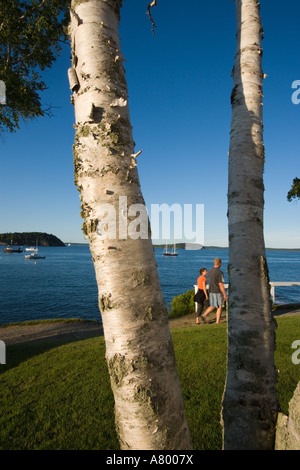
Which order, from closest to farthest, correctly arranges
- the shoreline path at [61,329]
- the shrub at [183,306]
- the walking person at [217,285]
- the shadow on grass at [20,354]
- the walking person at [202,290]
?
the shadow on grass at [20,354], the walking person at [217,285], the walking person at [202,290], the shoreline path at [61,329], the shrub at [183,306]

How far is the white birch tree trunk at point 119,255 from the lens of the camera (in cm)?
Answer: 121

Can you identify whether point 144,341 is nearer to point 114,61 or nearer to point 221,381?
point 114,61

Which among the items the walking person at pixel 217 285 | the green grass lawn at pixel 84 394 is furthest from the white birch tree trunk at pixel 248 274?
Result: the walking person at pixel 217 285

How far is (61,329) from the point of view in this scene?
11.8 metres

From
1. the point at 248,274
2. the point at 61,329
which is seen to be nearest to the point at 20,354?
the point at 61,329

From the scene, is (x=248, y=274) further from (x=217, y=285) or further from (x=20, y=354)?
(x=217, y=285)

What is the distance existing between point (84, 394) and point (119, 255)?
155 inches

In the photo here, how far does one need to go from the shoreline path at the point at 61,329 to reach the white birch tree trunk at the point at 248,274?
8.19 meters

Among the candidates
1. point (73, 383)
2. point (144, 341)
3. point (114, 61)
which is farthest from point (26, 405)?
point (114, 61)

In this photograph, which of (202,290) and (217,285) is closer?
(217,285)

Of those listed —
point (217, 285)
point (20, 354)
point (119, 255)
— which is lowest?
point (20, 354)

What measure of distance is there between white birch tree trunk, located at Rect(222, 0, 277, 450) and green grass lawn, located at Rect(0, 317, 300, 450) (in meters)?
1.27

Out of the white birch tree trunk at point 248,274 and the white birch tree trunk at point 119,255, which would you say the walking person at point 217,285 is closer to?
the white birch tree trunk at point 248,274

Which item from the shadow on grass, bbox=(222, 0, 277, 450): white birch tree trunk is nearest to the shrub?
the shadow on grass
